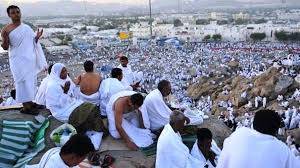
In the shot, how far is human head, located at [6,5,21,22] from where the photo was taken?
4695 mm

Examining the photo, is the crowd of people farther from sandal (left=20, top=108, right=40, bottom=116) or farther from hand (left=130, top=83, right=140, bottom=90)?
hand (left=130, top=83, right=140, bottom=90)

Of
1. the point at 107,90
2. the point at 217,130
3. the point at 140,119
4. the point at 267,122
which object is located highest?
the point at 267,122

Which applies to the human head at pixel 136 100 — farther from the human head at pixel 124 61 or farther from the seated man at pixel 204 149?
the human head at pixel 124 61

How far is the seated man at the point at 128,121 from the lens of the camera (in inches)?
178

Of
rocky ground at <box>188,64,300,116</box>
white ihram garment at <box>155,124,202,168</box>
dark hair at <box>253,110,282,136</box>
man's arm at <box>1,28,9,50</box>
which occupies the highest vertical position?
man's arm at <box>1,28,9,50</box>

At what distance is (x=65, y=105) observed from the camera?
495 centimetres

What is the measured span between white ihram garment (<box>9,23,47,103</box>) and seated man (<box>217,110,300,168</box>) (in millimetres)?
3004

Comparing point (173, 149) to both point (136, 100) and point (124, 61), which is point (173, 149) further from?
point (124, 61)

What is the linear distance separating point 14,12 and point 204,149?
237 cm

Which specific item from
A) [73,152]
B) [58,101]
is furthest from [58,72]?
[73,152]

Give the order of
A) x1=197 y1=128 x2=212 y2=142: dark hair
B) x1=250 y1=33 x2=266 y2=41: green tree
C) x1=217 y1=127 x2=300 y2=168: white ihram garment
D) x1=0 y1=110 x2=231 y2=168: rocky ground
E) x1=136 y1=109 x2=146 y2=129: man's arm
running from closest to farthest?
x1=217 y1=127 x2=300 y2=168: white ihram garment
x1=197 y1=128 x2=212 y2=142: dark hair
x1=0 y1=110 x2=231 y2=168: rocky ground
x1=136 y1=109 x2=146 y2=129: man's arm
x1=250 y1=33 x2=266 y2=41: green tree

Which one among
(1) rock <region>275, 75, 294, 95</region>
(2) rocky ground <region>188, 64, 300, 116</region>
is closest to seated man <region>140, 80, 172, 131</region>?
(2) rocky ground <region>188, 64, 300, 116</region>

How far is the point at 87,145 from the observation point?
278cm

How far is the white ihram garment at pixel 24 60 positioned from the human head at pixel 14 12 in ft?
0.34
